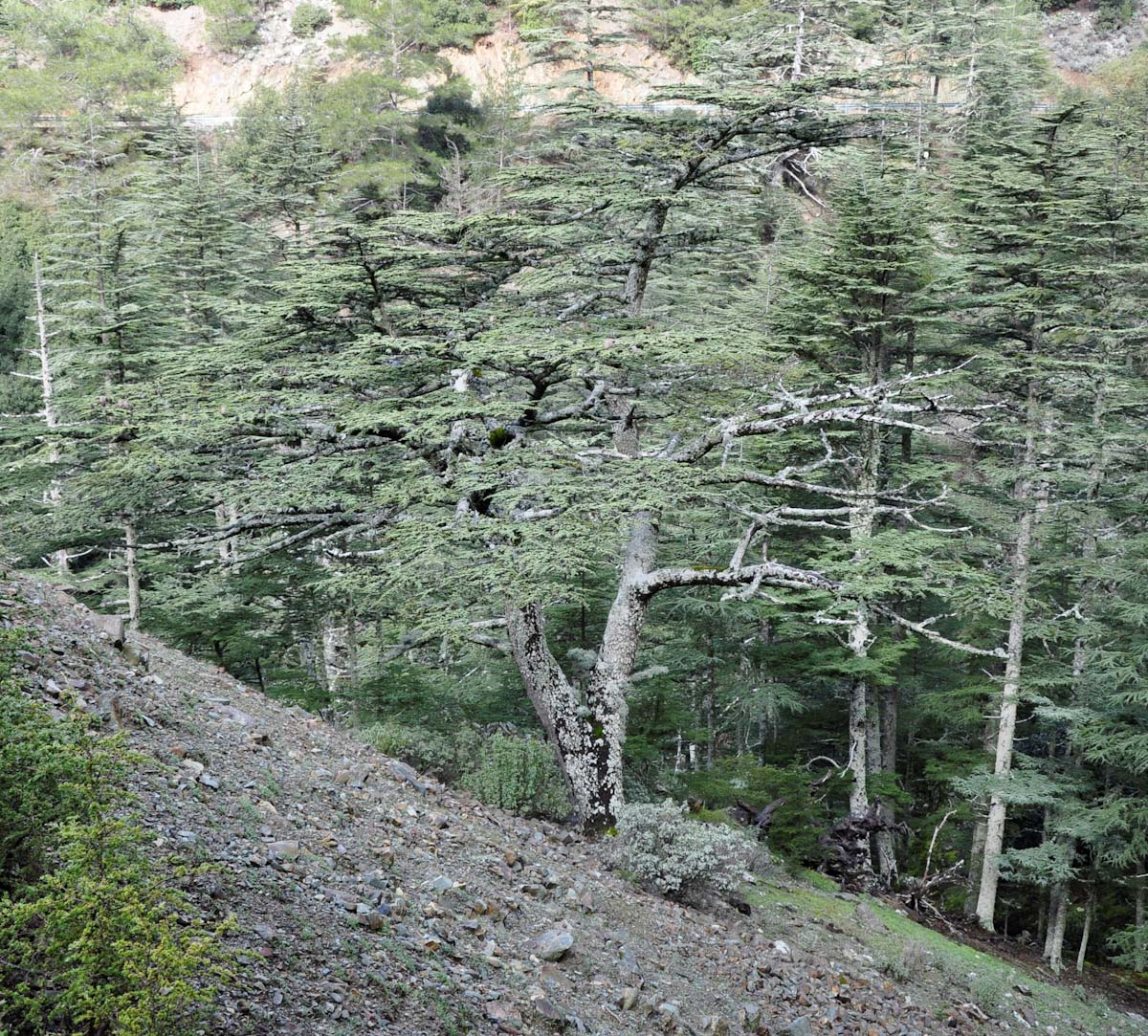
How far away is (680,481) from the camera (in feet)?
30.2

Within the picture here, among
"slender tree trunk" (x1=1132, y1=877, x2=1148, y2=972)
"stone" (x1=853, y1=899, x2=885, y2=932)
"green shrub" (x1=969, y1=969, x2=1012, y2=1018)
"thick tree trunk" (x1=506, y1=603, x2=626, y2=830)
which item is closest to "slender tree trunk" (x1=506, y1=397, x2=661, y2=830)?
"thick tree trunk" (x1=506, y1=603, x2=626, y2=830)

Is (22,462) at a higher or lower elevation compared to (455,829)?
higher

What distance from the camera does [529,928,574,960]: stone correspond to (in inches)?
239

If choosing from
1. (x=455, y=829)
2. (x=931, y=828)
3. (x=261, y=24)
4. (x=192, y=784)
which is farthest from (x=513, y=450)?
(x=261, y=24)

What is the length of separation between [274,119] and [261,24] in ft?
59.7

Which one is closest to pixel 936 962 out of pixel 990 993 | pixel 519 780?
pixel 990 993

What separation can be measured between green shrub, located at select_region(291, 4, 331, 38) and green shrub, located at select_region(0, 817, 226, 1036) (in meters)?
51.2

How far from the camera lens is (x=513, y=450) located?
989 centimetres

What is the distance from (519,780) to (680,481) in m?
3.82

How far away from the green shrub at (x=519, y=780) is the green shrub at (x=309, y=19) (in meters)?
46.2

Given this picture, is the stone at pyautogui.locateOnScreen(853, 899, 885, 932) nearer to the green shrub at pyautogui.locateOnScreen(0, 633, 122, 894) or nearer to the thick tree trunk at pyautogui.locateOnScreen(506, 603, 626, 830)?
the thick tree trunk at pyautogui.locateOnScreen(506, 603, 626, 830)

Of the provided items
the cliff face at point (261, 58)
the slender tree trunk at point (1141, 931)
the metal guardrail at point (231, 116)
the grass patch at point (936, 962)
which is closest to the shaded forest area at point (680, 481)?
the slender tree trunk at point (1141, 931)

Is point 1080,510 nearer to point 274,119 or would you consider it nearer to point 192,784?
point 192,784

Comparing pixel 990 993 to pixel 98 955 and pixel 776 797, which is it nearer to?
pixel 776 797
